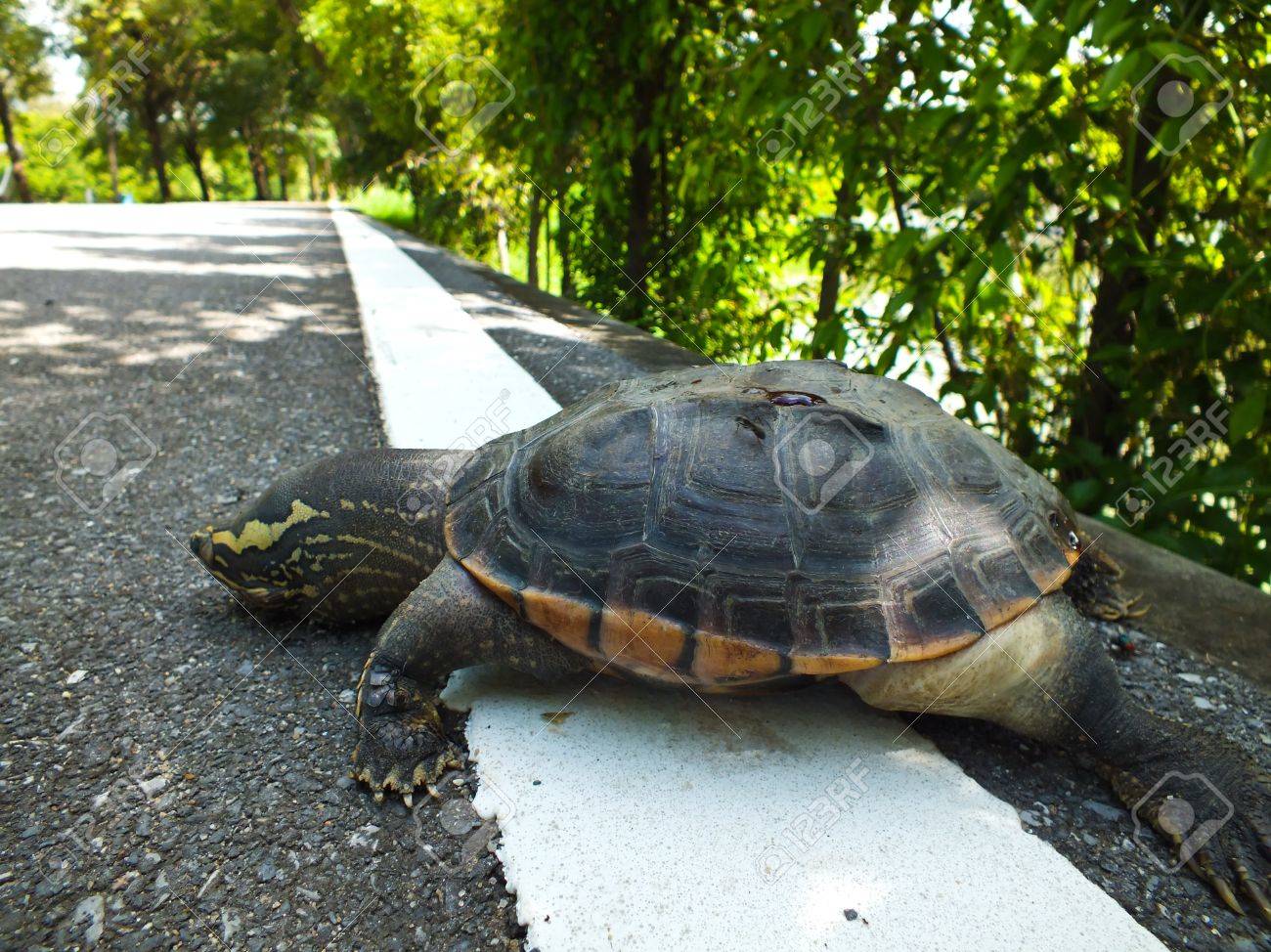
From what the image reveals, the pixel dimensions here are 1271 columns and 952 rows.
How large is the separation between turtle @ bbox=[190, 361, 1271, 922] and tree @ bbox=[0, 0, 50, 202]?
35951 millimetres

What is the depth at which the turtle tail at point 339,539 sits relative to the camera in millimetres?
2371

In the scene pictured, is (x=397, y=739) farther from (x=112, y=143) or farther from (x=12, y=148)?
(x=112, y=143)

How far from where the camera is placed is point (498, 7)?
7527 mm

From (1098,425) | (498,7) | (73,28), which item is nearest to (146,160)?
(73,28)

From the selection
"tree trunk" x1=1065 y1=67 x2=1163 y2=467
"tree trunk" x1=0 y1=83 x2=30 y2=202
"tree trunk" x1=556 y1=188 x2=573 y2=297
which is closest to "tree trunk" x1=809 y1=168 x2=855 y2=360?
"tree trunk" x1=1065 y1=67 x2=1163 y2=467

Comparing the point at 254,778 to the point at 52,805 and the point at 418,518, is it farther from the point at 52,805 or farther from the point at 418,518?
the point at 418,518

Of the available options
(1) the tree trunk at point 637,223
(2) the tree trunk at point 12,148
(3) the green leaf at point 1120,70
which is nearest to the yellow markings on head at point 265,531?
(3) the green leaf at point 1120,70

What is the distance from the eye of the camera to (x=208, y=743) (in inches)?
78.0

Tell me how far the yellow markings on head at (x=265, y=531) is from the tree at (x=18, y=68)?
35203 millimetres

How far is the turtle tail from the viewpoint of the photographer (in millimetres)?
2371

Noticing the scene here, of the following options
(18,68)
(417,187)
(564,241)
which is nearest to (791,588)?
(564,241)

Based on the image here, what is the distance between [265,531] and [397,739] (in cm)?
86

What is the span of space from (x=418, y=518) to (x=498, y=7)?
22.5 ft

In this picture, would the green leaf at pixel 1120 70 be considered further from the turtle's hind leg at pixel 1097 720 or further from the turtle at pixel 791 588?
the turtle's hind leg at pixel 1097 720
